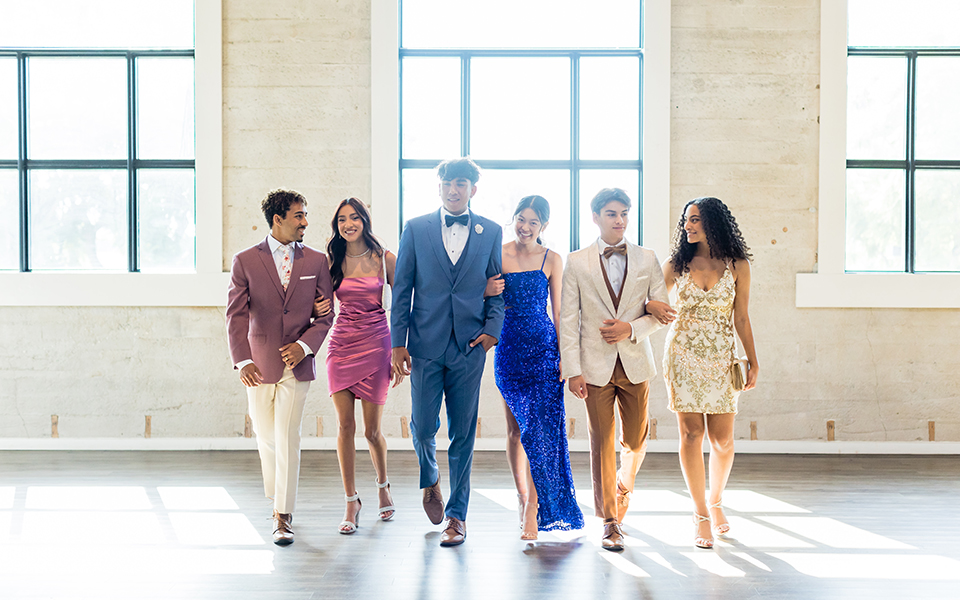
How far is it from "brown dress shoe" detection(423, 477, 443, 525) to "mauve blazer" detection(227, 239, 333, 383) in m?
0.85

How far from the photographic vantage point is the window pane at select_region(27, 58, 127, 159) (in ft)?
19.0

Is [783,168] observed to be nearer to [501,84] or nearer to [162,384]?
[501,84]

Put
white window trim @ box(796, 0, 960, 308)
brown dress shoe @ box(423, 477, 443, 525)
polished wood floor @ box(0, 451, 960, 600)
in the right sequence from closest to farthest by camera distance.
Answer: polished wood floor @ box(0, 451, 960, 600), brown dress shoe @ box(423, 477, 443, 525), white window trim @ box(796, 0, 960, 308)

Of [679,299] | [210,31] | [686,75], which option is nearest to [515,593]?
[679,299]

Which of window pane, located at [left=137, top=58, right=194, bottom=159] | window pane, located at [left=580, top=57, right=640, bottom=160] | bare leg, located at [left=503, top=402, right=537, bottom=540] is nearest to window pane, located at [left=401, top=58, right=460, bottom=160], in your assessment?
window pane, located at [left=580, top=57, right=640, bottom=160]

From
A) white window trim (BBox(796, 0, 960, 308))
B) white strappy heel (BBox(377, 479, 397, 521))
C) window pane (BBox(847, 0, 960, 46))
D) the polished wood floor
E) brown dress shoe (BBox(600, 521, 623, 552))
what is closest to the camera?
the polished wood floor

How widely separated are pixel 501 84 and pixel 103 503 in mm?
4289

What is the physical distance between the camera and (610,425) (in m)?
3.44

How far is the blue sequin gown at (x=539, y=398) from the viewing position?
3.40 meters

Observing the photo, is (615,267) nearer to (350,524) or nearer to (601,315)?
(601,315)

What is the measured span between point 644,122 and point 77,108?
15.7 ft

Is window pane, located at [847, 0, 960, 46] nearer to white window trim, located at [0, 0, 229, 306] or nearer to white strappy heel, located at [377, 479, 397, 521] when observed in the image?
white strappy heel, located at [377, 479, 397, 521]

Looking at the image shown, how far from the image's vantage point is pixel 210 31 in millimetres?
5598

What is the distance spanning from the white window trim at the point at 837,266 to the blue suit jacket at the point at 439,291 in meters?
3.37
